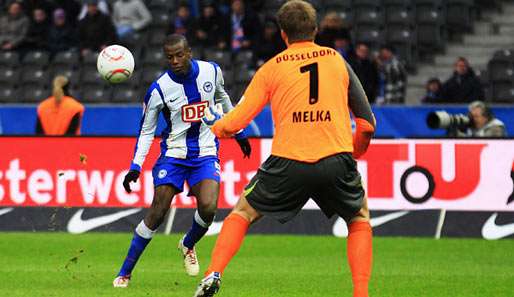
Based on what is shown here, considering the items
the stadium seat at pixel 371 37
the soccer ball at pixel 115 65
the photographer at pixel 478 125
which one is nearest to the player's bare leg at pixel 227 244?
the soccer ball at pixel 115 65

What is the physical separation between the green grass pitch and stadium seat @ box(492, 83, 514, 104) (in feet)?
20.6

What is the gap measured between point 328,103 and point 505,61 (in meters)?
14.0

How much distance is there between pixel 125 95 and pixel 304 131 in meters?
15.0

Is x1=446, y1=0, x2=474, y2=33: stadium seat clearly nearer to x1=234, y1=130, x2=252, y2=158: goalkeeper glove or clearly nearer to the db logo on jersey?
the db logo on jersey

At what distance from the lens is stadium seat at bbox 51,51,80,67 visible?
24.2 metres

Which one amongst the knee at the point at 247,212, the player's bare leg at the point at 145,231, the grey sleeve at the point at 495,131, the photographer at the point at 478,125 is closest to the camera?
the knee at the point at 247,212

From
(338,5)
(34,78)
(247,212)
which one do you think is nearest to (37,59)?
(34,78)

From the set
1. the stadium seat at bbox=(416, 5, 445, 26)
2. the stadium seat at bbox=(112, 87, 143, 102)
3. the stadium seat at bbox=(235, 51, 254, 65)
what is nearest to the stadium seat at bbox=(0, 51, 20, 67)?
the stadium seat at bbox=(112, 87, 143, 102)

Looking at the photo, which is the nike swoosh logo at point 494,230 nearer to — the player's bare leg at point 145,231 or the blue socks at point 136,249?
the player's bare leg at point 145,231

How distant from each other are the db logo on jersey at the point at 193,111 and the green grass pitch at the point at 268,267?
147 cm

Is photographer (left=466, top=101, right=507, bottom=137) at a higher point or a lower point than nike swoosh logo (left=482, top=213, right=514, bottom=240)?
higher

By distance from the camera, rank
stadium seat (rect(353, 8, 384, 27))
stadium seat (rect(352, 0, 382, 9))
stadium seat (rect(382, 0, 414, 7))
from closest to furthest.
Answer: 1. stadium seat (rect(353, 8, 384, 27))
2. stadium seat (rect(382, 0, 414, 7))
3. stadium seat (rect(352, 0, 382, 9))

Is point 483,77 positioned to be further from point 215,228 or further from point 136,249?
point 136,249

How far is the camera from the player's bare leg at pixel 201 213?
11.7 metres
